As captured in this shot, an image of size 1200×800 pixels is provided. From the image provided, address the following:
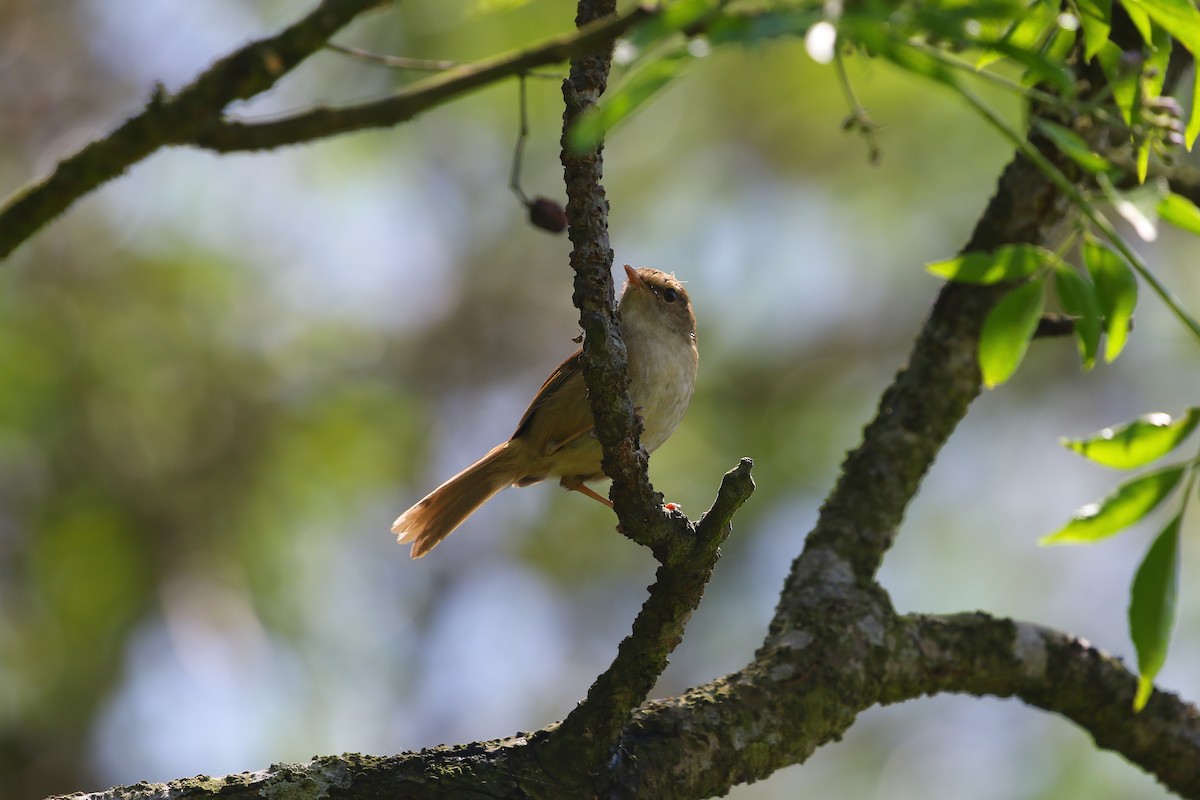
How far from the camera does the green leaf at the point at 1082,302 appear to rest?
2.10m

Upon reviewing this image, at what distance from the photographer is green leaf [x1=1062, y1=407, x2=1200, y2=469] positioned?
1.89 meters

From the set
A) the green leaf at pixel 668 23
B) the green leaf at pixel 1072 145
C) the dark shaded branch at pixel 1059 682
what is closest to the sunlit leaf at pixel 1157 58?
the green leaf at pixel 1072 145

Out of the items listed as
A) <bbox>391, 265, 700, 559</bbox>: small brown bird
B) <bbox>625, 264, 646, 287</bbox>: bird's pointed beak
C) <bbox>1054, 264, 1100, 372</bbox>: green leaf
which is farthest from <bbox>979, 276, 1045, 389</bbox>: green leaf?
<bbox>625, 264, 646, 287</bbox>: bird's pointed beak

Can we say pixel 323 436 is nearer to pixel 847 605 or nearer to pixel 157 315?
pixel 157 315

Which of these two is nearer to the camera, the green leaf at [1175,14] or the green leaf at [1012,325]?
the green leaf at [1175,14]

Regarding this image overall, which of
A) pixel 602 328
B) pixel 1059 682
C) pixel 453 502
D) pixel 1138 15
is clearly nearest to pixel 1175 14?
pixel 1138 15

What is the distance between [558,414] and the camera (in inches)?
184

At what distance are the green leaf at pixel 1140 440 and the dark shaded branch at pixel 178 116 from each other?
1.48 m

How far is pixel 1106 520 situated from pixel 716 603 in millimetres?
7182

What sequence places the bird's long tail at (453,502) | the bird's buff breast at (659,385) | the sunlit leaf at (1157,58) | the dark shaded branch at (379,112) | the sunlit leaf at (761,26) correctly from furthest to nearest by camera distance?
the bird's long tail at (453,502) < the bird's buff breast at (659,385) < the sunlit leaf at (1157,58) < the dark shaded branch at (379,112) < the sunlit leaf at (761,26)

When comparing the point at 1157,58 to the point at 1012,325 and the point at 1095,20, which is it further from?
the point at 1012,325

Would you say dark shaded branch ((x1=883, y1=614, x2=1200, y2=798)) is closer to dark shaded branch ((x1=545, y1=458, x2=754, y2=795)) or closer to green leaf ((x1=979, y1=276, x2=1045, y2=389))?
dark shaded branch ((x1=545, y1=458, x2=754, y2=795))

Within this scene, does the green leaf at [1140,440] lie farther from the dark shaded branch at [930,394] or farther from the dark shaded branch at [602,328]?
the dark shaded branch at [930,394]

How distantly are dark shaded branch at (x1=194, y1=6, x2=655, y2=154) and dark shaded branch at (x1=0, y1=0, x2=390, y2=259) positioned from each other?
0.17 ft
